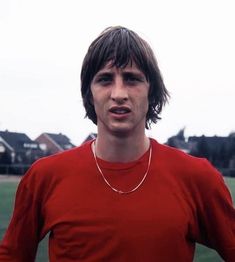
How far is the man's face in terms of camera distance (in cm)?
207

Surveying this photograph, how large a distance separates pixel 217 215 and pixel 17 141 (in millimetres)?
65460

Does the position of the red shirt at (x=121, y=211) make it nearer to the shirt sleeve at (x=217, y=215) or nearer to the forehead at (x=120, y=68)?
the shirt sleeve at (x=217, y=215)

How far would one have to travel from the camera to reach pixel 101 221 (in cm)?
206

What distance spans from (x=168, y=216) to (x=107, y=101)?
0.50 metres

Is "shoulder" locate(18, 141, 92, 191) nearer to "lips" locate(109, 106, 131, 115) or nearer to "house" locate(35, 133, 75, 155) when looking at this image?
"lips" locate(109, 106, 131, 115)

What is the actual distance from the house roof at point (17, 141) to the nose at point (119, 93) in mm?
61160

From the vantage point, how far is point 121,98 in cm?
205

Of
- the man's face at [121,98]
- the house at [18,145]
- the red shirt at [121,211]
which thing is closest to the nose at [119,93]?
the man's face at [121,98]

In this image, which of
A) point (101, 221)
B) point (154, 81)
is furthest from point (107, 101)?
point (101, 221)

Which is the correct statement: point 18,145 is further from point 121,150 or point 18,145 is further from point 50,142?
point 121,150

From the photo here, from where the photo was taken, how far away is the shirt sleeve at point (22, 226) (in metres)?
2.22

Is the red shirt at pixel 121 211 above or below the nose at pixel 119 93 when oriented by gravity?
below

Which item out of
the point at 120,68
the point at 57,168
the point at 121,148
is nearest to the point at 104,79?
the point at 120,68

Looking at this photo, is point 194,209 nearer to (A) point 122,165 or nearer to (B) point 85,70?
(A) point 122,165
